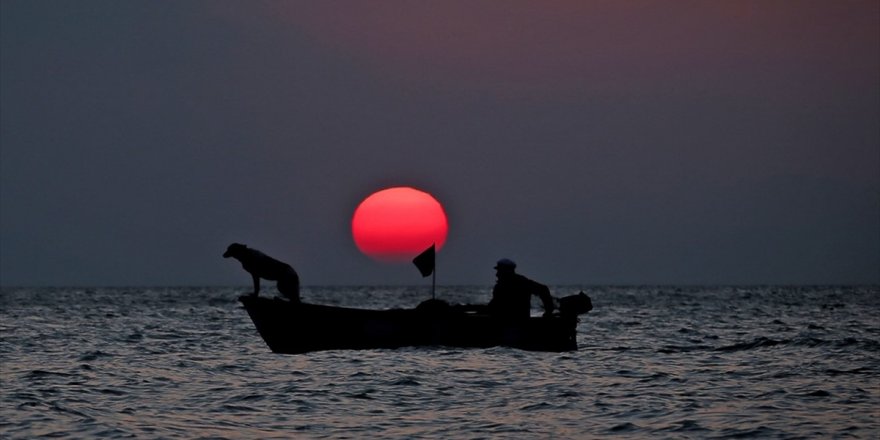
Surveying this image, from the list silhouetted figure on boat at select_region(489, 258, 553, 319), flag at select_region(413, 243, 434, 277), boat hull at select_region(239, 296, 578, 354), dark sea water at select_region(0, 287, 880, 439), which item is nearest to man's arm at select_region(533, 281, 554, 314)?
silhouetted figure on boat at select_region(489, 258, 553, 319)

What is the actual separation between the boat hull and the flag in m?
1.22

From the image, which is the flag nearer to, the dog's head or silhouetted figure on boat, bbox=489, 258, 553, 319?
silhouetted figure on boat, bbox=489, 258, 553, 319

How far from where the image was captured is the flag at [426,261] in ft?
99.9

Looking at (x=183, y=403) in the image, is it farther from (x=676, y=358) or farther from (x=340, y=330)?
(x=676, y=358)

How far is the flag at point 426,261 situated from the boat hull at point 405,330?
122 centimetres

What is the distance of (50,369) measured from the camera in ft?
87.0

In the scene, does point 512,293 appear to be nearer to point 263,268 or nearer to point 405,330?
point 405,330

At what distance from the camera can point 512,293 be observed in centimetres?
2931

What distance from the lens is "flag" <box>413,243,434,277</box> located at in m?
30.5

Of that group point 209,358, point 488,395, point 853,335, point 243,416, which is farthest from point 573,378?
point 853,335

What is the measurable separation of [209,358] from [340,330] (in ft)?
11.0

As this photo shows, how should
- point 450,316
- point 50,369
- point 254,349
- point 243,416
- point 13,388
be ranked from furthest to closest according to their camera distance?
1. point 254,349
2. point 450,316
3. point 50,369
4. point 13,388
5. point 243,416

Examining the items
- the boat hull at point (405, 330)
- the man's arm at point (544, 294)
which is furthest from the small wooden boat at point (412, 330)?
the man's arm at point (544, 294)

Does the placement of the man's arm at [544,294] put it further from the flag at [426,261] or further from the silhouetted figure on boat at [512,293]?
the flag at [426,261]
